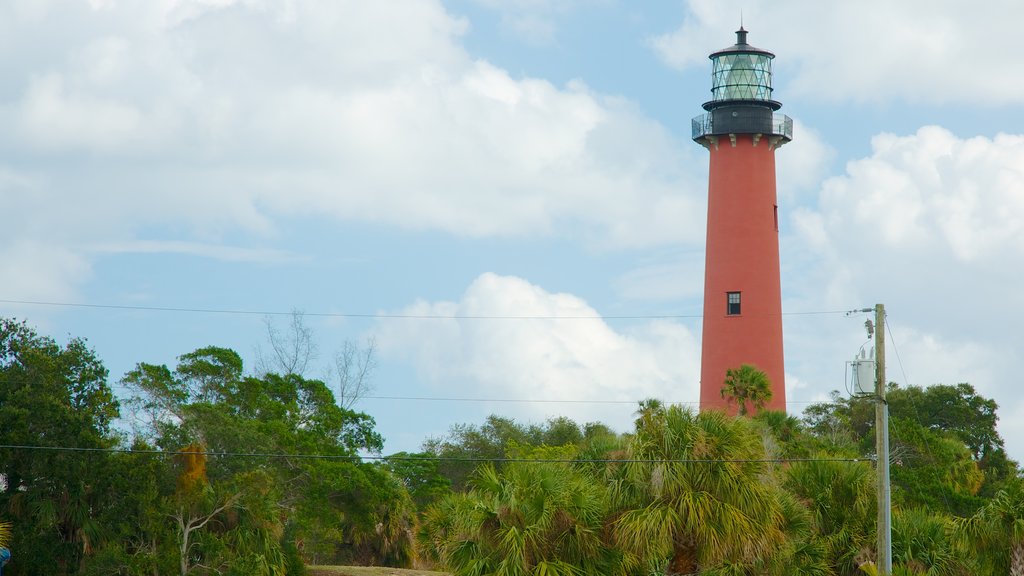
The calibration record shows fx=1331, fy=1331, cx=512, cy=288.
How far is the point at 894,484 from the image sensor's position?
40.3m

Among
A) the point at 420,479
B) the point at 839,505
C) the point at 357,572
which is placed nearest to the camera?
the point at 839,505

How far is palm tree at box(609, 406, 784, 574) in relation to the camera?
23.4 metres

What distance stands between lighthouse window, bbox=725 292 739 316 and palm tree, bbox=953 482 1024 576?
826 inches

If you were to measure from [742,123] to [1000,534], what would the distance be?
2472cm

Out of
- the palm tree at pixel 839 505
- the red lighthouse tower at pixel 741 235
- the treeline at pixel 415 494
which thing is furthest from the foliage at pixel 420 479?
the palm tree at pixel 839 505

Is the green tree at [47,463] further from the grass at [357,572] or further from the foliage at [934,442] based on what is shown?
the foliage at [934,442]

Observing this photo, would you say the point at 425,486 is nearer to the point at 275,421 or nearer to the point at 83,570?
the point at 275,421

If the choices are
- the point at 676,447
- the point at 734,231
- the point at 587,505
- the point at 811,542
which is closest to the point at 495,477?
the point at 587,505

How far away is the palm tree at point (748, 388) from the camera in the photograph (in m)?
43.0

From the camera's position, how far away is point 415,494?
172 feet

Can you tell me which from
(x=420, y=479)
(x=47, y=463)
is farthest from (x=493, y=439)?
(x=47, y=463)

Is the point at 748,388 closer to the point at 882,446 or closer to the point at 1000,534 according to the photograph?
the point at 882,446

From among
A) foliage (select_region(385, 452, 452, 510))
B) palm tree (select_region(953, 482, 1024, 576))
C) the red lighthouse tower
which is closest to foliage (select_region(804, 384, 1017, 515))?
the red lighthouse tower

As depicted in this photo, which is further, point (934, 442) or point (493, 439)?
point (493, 439)
